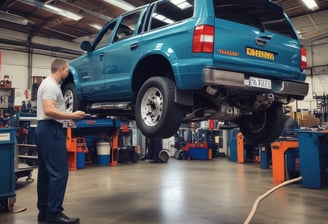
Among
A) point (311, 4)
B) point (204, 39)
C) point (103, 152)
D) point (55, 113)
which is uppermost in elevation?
point (311, 4)

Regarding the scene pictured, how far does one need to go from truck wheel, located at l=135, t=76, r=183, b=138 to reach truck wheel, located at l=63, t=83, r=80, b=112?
152cm

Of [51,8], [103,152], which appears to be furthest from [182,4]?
[51,8]

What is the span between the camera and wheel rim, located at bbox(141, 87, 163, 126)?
9.80 ft

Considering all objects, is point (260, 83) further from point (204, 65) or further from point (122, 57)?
point (122, 57)

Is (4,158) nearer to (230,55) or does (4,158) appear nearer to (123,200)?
(123,200)

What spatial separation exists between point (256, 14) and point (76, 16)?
8379 millimetres

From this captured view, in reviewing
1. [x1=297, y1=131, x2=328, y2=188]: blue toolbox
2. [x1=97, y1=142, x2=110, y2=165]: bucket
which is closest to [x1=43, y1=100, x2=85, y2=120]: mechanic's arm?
[x1=297, y1=131, x2=328, y2=188]: blue toolbox

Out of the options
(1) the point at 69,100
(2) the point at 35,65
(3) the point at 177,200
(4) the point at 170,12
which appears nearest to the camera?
(4) the point at 170,12

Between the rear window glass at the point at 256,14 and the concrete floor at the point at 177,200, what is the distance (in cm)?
230

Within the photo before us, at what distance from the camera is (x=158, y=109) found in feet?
9.83

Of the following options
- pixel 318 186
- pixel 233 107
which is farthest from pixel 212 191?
pixel 233 107

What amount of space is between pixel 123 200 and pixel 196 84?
2.97m

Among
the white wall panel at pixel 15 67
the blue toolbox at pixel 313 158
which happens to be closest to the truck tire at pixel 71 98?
the blue toolbox at pixel 313 158

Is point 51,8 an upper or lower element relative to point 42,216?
upper
